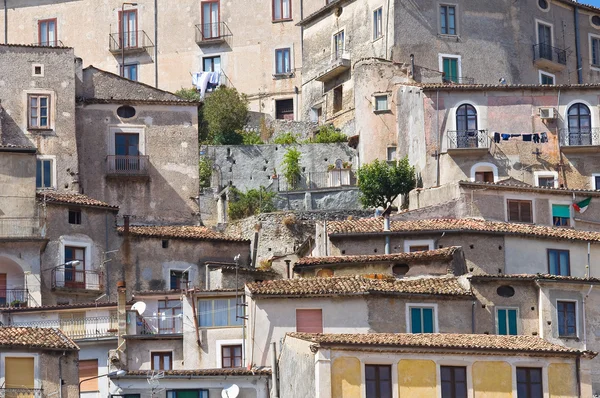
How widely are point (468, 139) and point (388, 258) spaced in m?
14.6

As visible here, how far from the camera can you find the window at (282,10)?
83.9m

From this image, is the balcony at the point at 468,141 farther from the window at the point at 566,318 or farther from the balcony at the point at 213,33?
the balcony at the point at 213,33

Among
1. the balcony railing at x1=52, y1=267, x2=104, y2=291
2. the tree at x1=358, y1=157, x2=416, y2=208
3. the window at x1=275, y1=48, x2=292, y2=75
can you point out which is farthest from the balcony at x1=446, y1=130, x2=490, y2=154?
the window at x1=275, y1=48, x2=292, y2=75

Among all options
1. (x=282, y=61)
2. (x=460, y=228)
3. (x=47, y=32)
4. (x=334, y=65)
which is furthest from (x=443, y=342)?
(x=47, y=32)

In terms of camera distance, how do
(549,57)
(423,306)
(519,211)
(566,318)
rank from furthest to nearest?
1. (549,57)
2. (519,211)
3. (566,318)
4. (423,306)

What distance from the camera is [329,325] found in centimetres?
4644

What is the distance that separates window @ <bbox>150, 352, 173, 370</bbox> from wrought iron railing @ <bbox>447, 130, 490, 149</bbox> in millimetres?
19075

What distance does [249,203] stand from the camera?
67.4 meters

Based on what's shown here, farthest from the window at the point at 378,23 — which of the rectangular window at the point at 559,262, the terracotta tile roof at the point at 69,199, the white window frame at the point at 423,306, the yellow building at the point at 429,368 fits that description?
the yellow building at the point at 429,368

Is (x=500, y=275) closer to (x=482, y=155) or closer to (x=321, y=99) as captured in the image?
(x=482, y=155)

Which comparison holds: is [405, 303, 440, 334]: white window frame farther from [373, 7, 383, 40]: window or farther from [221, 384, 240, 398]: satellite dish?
[373, 7, 383, 40]: window

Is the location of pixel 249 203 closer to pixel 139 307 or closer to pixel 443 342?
pixel 139 307

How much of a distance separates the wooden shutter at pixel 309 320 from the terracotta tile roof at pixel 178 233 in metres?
12.6

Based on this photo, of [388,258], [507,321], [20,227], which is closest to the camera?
[507,321]
